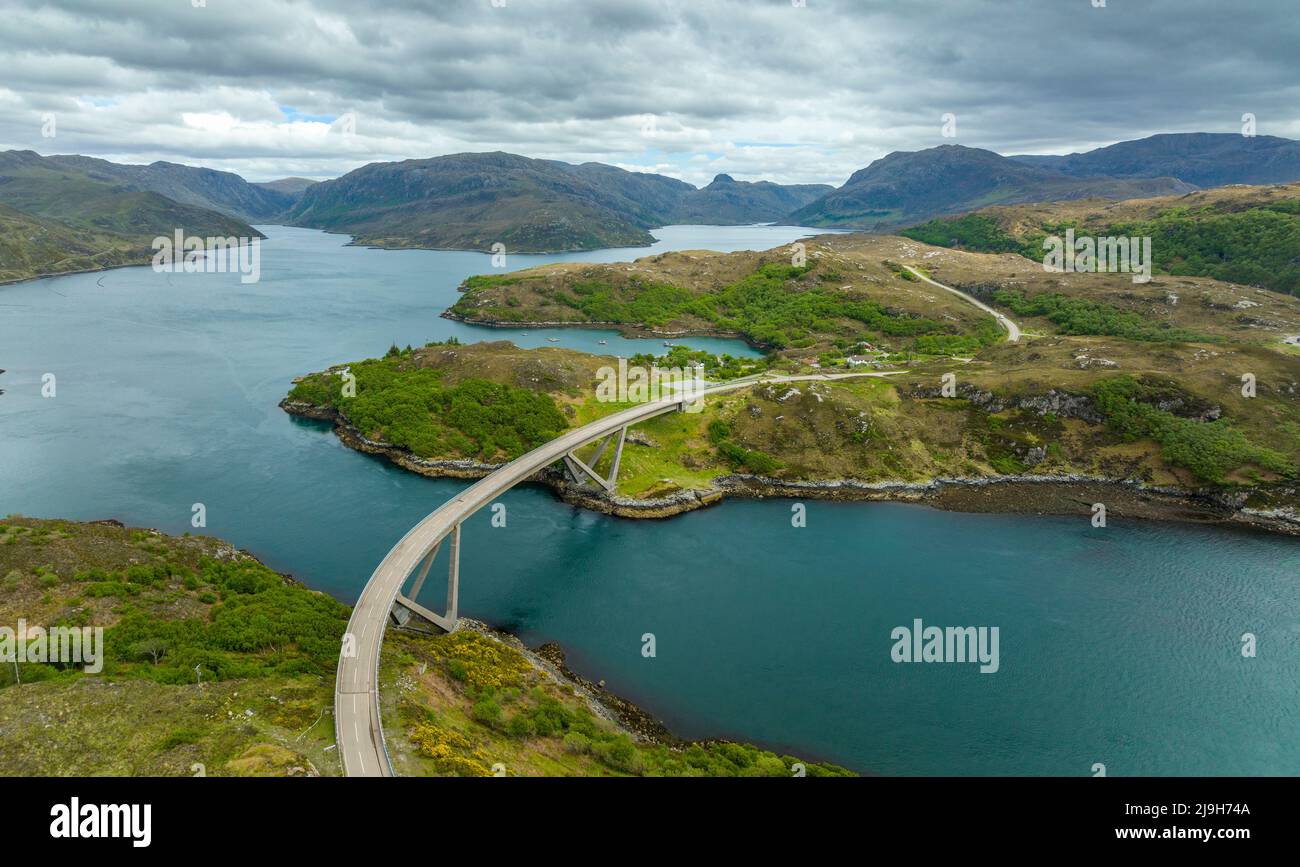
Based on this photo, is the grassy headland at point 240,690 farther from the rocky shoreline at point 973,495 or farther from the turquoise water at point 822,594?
the rocky shoreline at point 973,495

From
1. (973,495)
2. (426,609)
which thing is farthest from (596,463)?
(973,495)

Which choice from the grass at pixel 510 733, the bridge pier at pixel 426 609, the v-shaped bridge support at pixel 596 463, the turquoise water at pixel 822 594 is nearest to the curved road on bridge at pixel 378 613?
the bridge pier at pixel 426 609

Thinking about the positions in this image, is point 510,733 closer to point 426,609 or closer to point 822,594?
point 426,609

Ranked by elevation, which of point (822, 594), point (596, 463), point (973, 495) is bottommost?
point (822, 594)

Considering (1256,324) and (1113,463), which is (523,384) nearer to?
(1113,463)

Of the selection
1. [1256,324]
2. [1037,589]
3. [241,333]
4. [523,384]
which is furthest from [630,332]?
[1256,324]
